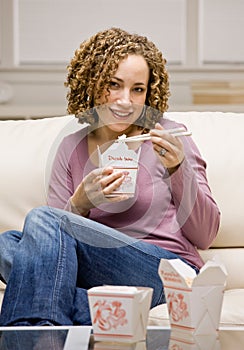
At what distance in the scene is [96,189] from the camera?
1770 mm

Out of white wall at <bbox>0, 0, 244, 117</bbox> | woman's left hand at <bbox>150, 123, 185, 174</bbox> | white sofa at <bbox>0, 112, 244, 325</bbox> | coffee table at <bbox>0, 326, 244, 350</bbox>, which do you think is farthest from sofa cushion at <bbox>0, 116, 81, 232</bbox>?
white wall at <bbox>0, 0, 244, 117</bbox>

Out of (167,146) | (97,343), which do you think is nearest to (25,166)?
(167,146)

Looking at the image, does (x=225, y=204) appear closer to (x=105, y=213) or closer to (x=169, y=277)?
(x=105, y=213)

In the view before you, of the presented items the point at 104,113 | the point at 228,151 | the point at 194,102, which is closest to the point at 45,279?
the point at 104,113

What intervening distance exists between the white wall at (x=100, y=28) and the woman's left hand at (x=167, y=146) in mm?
1910

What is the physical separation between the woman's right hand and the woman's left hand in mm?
108

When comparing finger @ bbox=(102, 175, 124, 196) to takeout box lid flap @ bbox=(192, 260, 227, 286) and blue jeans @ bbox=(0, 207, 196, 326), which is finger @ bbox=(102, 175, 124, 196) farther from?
takeout box lid flap @ bbox=(192, 260, 227, 286)

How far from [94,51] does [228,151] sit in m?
0.48

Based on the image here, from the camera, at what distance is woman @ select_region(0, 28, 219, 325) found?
62.9 inches

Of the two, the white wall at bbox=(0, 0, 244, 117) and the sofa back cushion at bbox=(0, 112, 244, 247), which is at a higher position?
the white wall at bbox=(0, 0, 244, 117)

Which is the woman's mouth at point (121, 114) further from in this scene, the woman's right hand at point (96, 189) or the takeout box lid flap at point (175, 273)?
the takeout box lid flap at point (175, 273)

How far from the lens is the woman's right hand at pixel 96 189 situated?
5.62 ft

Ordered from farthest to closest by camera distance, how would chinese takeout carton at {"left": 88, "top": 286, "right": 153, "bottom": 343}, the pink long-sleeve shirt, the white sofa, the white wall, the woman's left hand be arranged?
the white wall, the white sofa, the pink long-sleeve shirt, the woman's left hand, chinese takeout carton at {"left": 88, "top": 286, "right": 153, "bottom": 343}

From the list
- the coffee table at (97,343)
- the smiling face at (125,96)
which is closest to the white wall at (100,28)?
the smiling face at (125,96)
